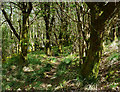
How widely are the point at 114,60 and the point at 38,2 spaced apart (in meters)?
8.48

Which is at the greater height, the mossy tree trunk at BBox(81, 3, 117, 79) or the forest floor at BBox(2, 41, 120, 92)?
the mossy tree trunk at BBox(81, 3, 117, 79)

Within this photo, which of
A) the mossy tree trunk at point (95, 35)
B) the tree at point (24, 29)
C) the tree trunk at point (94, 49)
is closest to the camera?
the mossy tree trunk at point (95, 35)

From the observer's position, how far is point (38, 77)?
9484 mm

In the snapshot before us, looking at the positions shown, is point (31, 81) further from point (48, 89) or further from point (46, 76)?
point (48, 89)

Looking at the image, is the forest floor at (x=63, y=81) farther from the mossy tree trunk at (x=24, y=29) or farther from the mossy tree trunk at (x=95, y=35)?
the mossy tree trunk at (x=24, y=29)

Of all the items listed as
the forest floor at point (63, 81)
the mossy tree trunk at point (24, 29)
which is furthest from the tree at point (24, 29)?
the forest floor at point (63, 81)

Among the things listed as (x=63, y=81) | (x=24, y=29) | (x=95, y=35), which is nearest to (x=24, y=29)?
(x=24, y=29)

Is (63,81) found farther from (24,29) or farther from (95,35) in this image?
(24,29)

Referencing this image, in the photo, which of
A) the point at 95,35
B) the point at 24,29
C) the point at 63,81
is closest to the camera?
the point at 95,35

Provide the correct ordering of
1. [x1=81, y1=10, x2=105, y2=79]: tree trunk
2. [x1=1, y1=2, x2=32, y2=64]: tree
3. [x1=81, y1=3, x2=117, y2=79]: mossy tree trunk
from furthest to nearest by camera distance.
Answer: [x1=1, y1=2, x2=32, y2=64]: tree → [x1=81, y1=10, x2=105, y2=79]: tree trunk → [x1=81, y1=3, x2=117, y2=79]: mossy tree trunk

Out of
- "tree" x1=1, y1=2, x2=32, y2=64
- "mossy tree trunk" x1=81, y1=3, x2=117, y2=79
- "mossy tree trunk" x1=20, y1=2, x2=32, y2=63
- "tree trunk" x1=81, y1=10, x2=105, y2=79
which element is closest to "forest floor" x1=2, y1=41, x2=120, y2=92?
"tree trunk" x1=81, y1=10, x2=105, y2=79

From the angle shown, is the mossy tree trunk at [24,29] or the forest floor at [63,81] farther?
the mossy tree trunk at [24,29]

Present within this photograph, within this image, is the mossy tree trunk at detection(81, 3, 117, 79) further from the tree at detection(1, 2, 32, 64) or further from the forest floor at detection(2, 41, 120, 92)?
the tree at detection(1, 2, 32, 64)

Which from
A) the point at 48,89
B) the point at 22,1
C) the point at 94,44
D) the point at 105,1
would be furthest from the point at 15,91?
the point at 22,1
